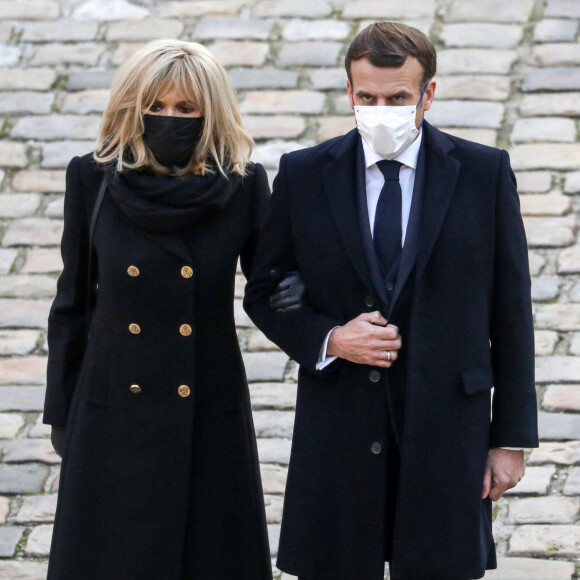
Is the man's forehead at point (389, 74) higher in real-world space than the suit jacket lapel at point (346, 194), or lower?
higher

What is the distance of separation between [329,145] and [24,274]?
2.86 m

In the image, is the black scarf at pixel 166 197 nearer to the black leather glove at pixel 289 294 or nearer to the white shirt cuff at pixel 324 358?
the black leather glove at pixel 289 294

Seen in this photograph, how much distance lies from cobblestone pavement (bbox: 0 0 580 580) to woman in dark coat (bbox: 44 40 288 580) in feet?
3.02

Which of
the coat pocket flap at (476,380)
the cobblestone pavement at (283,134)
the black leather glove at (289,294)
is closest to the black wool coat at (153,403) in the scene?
the black leather glove at (289,294)

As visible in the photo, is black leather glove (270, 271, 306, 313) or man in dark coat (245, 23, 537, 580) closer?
man in dark coat (245, 23, 537, 580)

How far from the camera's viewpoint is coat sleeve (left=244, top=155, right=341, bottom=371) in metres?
3.08

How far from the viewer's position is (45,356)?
5254 mm

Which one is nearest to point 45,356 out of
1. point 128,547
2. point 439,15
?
point 128,547

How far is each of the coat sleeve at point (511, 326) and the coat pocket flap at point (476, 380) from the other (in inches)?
1.4

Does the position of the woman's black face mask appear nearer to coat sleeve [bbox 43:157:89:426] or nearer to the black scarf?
the black scarf

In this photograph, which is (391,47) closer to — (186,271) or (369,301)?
(369,301)

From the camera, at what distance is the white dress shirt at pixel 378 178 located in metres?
3.03

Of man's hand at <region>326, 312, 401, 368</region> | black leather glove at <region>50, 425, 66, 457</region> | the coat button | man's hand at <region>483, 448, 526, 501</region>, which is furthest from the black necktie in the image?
black leather glove at <region>50, 425, 66, 457</region>

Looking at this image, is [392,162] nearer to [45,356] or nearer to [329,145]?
[329,145]
